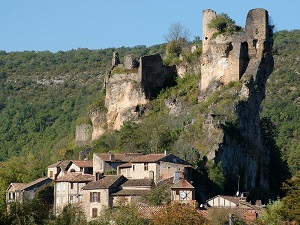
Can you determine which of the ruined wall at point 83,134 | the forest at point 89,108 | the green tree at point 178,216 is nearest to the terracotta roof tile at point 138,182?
the forest at point 89,108

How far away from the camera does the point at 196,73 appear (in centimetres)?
8894

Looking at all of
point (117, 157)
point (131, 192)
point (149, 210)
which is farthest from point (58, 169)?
point (149, 210)

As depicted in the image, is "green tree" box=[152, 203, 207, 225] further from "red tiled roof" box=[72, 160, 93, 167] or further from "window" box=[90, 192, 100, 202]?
"red tiled roof" box=[72, 160, 93, 167]

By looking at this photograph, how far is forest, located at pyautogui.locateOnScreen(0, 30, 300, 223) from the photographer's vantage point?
81250mm

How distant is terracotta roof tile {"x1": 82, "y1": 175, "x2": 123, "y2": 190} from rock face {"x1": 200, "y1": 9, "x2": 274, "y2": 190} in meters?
12.7

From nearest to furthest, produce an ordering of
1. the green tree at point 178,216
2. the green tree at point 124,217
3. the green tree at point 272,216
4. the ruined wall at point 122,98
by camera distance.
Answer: the green tree at point 178,216, the green tree at point 124,217, the green tree at point 272,216, the ruined wall at point 122,98

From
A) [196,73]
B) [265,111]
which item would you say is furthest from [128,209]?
[265,111]

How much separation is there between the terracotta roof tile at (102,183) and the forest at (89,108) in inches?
239

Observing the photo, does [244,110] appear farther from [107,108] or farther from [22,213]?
[22,213]

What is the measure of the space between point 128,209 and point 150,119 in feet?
82.5

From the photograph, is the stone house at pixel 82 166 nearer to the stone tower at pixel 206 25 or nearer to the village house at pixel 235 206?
the village house at pixel 235 206

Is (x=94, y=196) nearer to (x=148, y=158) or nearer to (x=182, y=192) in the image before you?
(x=148, y=158)

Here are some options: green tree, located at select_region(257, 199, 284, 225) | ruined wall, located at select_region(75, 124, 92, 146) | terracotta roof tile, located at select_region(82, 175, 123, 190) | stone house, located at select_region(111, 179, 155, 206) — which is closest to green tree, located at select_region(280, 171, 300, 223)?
green tree, located at select_region(257, 199, 284, 225)

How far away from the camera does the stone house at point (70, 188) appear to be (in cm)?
7331
